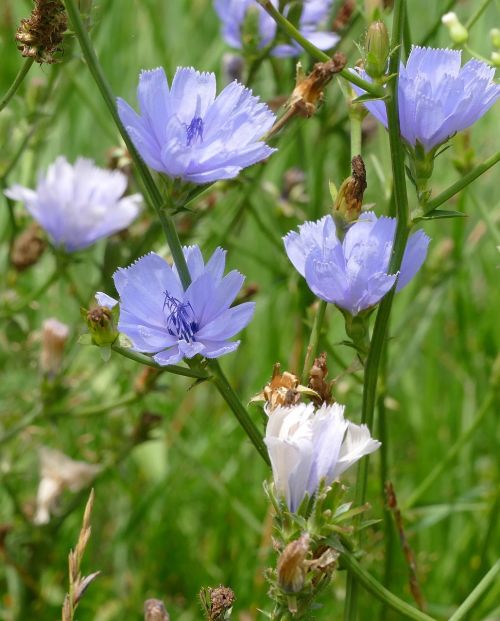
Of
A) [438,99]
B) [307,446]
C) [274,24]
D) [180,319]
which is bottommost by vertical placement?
[307,446]

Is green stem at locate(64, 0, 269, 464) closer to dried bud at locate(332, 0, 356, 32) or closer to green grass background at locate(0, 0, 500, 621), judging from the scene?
green grass background at locate(0, 0, 500, 621)

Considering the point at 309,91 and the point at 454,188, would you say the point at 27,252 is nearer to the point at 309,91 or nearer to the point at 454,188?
the point at 309,91

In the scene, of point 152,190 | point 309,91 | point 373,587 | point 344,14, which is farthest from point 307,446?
point 344,14

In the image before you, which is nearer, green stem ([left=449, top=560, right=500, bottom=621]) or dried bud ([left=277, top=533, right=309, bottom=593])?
dried bud ([left=277, top=533, right=309, bottom=593])

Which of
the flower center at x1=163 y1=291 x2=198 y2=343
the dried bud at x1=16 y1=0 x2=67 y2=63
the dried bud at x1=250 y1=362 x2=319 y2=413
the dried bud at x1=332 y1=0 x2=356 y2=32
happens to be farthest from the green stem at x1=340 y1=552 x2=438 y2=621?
the dried bud at x1=332 y1=0 x2=356 y2=32

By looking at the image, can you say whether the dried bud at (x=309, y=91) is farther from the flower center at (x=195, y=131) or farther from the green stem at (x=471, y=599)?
the green stem at (x=471, y=599)

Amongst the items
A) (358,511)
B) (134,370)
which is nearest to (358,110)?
(358,511)
